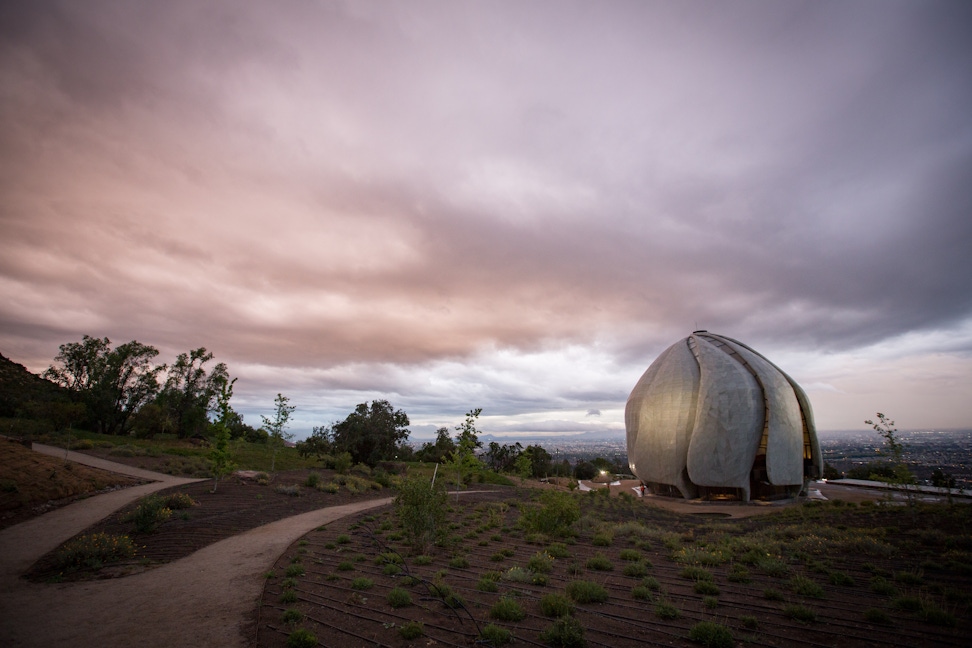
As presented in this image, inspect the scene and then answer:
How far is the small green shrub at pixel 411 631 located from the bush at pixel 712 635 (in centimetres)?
451

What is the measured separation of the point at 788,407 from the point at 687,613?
34.3 metres

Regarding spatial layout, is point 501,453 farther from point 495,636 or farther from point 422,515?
point 495,636

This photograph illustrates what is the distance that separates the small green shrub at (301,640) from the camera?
5.97m

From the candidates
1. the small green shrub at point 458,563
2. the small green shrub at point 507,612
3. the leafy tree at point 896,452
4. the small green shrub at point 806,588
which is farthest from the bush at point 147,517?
the leafy tree at point 896,452

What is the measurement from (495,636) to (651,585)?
4.64 meters

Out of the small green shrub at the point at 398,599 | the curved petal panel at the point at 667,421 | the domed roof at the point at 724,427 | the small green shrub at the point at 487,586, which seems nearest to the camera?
the small green shrub at the point at 398,599

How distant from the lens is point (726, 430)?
104ft

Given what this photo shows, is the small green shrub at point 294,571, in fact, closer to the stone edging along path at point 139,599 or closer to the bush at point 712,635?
the stone edging along path at point 139,599

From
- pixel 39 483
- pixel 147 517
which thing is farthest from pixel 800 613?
pixel 39 483

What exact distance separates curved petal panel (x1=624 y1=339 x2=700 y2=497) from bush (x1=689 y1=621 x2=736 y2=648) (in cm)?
3126

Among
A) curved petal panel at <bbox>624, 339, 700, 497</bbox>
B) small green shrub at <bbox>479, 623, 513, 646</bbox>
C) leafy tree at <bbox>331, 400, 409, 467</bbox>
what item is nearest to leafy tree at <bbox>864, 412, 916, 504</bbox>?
curved petal panel at <bbox>624, 339, 700, 497</bbox>

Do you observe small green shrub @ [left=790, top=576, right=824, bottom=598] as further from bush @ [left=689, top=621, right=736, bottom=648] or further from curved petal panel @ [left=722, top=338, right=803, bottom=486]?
curved petal panel @ [left=722, top=338, right=803, bottom=486]

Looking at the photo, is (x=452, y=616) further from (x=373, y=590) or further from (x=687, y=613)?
(x=687, y=613)

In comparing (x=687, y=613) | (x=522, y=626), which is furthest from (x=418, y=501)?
(x=687, y=613)
